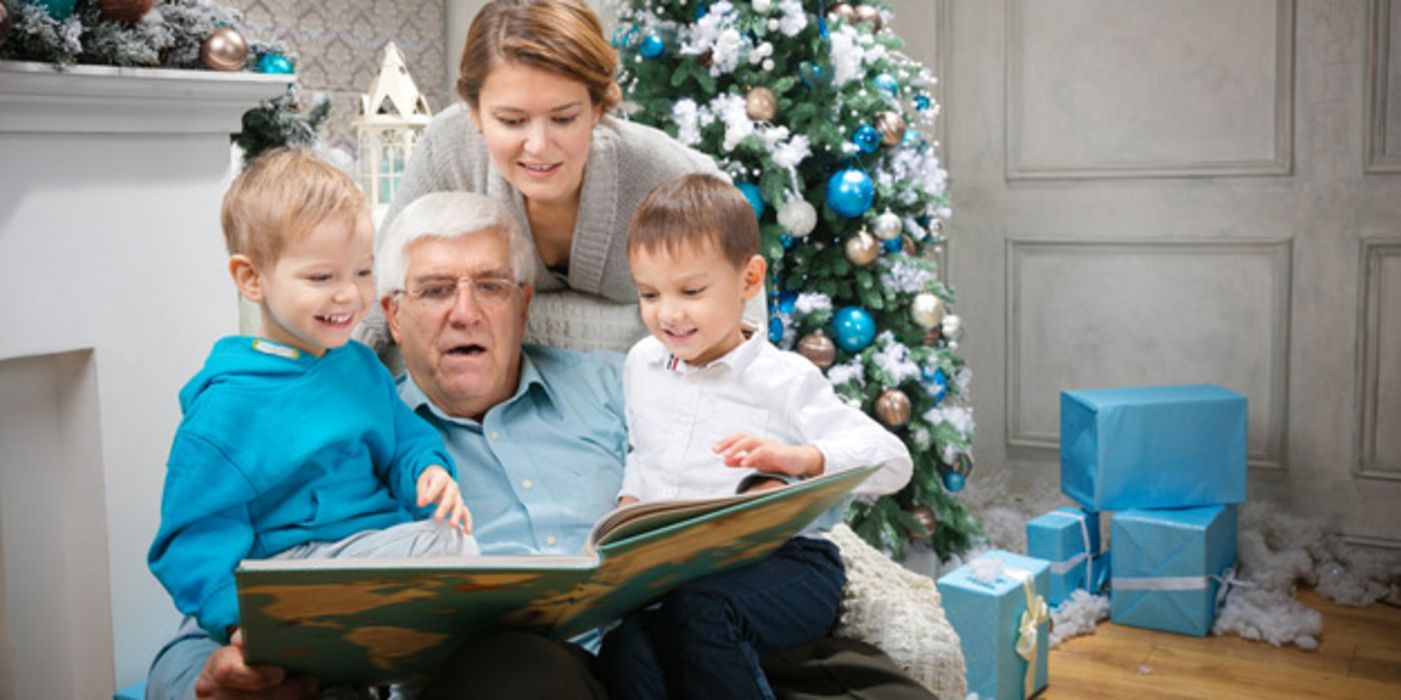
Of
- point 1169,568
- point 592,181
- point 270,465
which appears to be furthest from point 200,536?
point 1169,568

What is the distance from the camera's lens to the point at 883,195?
138 inches

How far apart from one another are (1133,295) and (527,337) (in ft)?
9.20

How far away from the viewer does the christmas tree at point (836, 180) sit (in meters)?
3.37

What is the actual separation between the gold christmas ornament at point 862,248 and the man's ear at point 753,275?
1.70m

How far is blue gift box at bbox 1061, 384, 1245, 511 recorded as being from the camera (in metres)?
3.66

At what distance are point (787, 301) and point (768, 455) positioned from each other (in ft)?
6.30

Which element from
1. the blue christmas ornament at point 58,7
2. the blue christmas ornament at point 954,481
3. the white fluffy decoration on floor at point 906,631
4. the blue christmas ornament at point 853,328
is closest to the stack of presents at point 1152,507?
the blue christmas ornament at point 954,481

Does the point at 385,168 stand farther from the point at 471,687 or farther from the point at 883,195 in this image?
the point at 471,687

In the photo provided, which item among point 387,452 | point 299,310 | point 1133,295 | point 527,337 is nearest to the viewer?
point 299,310

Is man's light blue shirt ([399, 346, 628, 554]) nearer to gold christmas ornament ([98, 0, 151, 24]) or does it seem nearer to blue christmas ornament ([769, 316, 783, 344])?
gold christmas ornament ([98, 0, 151, 24])

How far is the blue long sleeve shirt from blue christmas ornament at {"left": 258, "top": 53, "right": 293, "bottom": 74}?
0.89 m

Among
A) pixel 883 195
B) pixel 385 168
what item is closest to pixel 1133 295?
pixel 883 195

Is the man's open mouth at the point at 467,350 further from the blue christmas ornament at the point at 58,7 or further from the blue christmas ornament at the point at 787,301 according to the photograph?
the blue christmas ornament at the point at 787,301

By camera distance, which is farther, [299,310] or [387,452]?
[387,452]
